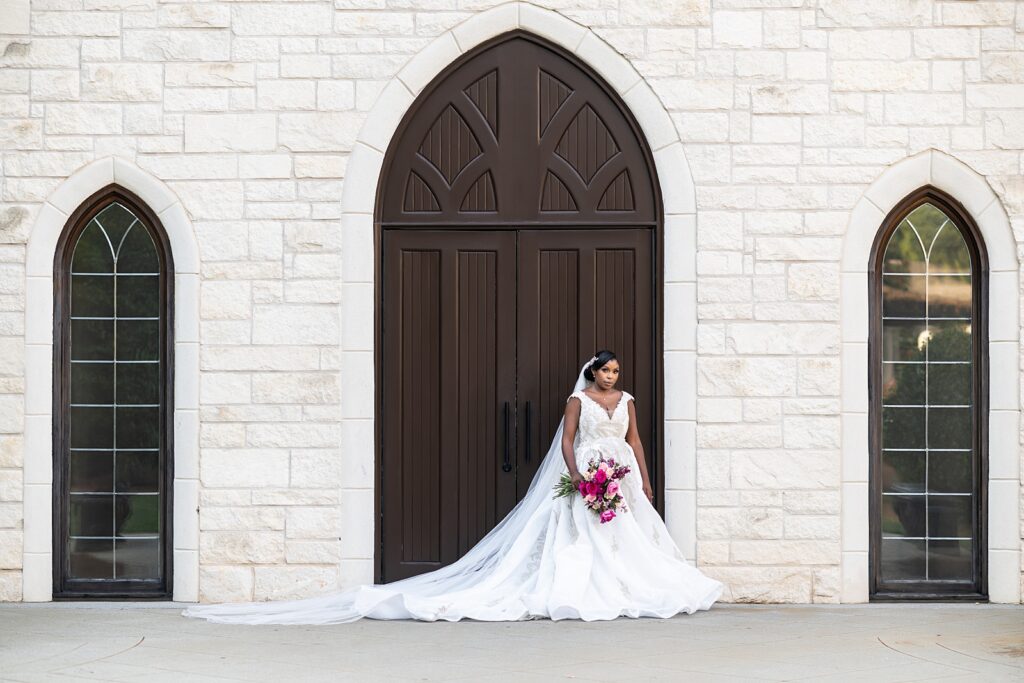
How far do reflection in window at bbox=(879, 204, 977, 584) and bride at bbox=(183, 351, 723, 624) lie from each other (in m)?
1.50

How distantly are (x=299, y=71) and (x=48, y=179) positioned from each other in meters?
1.83

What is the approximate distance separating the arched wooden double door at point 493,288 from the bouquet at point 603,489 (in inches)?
28.7

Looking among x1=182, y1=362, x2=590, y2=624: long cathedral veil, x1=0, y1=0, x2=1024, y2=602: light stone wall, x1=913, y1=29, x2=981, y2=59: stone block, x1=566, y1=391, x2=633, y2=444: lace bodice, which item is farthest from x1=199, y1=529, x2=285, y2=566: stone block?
x1=913, y1=29, x2=981, y2=59: stone block

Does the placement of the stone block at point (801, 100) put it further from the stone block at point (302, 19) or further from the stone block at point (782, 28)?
the stone block at point (302, 19)

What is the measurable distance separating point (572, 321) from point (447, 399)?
39.4 inches

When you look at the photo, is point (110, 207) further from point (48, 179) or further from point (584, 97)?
point (584, 97)

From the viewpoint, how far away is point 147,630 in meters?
7.65

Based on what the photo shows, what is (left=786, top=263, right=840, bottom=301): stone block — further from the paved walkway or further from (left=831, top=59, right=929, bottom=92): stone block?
the paved walkway

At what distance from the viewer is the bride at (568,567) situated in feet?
25.9

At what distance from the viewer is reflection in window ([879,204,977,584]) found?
8.71 metres

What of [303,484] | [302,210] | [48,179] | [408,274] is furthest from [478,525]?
[48,179]

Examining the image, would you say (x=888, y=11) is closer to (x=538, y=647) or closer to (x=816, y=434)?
(x=816, y=434)

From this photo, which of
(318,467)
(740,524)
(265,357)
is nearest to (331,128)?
(265,357)

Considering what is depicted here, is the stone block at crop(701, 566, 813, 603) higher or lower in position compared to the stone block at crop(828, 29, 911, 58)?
lower
